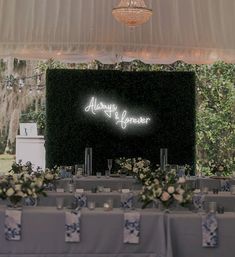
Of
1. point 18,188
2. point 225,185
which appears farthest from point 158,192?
point 225,185

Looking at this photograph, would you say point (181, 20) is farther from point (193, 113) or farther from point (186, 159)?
point (186, 159)

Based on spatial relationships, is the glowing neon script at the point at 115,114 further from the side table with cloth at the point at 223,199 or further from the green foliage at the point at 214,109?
the side table with cloth at the point at 223,199

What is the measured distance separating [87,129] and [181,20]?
7.75 feet

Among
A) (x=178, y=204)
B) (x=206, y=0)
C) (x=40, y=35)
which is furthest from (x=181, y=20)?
(x=178, y=204)

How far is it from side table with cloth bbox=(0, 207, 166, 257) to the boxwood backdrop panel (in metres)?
Answer: 5.98

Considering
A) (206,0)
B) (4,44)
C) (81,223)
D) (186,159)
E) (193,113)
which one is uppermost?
(206,0)

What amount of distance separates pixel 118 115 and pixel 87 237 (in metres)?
6.32

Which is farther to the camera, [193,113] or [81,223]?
[193,113]

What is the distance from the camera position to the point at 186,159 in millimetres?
12266

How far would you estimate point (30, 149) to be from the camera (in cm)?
1391

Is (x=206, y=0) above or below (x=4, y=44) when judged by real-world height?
above

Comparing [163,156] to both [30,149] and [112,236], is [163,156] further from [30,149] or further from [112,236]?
[112,236]

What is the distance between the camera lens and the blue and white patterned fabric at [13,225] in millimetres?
5902

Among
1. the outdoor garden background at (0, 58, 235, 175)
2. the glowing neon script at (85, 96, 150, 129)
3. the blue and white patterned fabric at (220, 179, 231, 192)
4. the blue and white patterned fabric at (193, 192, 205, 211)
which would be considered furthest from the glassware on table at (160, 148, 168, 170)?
the blue and white patterned fabric at (193, 192, 205, 211)
